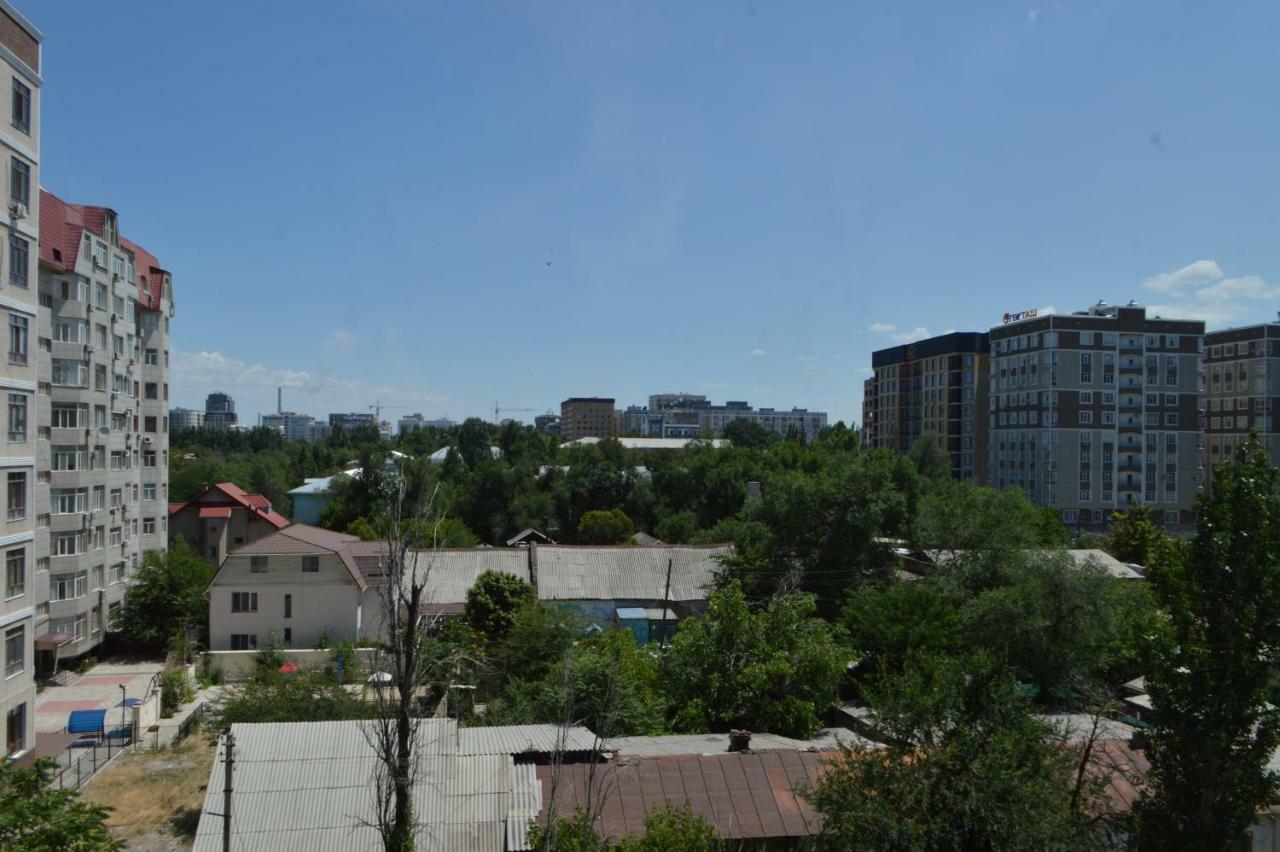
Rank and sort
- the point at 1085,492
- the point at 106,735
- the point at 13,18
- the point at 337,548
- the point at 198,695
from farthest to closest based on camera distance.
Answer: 1. the point at 1085,492
2. the point at 337,548
3. the point at 198,695
4. the point at 106,735
5. the point at 13,18

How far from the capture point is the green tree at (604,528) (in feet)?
186

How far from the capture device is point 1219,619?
11602mm

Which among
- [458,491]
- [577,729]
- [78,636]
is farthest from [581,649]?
[458,491]

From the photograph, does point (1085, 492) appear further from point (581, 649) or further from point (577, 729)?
point (577, 729)

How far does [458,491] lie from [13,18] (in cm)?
4822

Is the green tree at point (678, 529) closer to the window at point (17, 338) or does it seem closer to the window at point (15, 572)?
the window at point (15, 572)

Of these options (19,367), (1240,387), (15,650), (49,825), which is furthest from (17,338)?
(1240,387)

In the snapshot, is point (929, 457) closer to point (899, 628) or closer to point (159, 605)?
point (899, 628)

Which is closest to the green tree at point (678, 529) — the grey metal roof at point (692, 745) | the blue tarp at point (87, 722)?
the blue tarp at point (87, 722)

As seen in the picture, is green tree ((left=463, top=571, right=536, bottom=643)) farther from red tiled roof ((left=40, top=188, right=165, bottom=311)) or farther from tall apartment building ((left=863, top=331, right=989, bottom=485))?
tall apartment building ((left=863, top=331, right=989, bottom=485))

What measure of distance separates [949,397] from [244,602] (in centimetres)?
5460

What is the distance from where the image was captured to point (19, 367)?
48.9ft

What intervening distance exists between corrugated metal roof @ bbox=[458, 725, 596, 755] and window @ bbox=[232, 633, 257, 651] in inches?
716

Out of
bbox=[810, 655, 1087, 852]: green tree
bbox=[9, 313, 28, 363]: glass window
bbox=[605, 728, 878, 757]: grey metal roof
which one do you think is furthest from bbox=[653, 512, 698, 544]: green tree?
bbox=[810, 655, 1087, 852]: green tree
